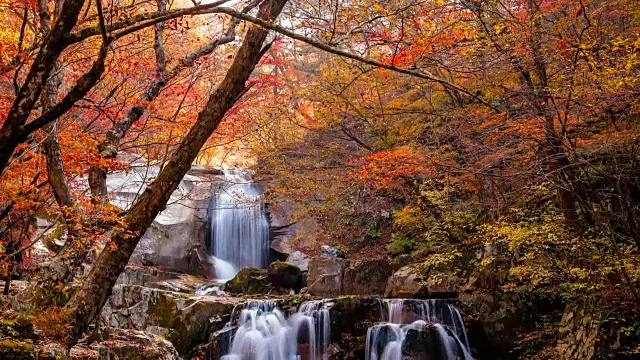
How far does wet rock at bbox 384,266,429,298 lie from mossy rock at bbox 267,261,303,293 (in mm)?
3259

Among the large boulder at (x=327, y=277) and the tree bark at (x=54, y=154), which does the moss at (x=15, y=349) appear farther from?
the large boulder at (x=327, y=277)

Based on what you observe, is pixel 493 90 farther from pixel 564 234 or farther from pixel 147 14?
pixel 147 14

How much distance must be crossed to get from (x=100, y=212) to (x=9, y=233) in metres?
3.48

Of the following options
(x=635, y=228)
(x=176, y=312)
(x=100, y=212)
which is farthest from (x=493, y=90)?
(x=176, y=312)

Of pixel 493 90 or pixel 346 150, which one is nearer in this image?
pixel 493 90

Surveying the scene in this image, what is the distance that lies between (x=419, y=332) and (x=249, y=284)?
615 centimetres

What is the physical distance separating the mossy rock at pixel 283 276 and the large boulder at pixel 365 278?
1921mm

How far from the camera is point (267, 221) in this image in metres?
18.8

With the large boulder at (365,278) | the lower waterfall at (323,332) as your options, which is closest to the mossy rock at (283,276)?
the large boulder at (365,278)

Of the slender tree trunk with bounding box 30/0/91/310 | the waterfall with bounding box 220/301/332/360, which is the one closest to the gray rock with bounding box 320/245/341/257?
the waterfall with bounding box 220/301/332/360

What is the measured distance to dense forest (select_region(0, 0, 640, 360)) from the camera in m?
4.59

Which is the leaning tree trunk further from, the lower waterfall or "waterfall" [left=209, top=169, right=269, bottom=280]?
"waterfall" [left=209, top=169, right=269, bottom=280]

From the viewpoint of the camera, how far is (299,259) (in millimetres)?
16328

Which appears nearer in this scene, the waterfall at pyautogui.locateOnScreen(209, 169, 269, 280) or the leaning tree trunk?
the leaning tree trunk
